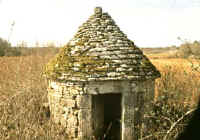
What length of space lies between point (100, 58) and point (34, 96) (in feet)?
10.8

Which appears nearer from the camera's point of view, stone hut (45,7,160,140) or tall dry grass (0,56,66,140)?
tall dry grass (0,56,66,140)

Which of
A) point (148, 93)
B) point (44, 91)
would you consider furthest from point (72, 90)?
point (44, 91)

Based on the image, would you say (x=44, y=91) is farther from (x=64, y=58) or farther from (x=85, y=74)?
(x=85, y=74)

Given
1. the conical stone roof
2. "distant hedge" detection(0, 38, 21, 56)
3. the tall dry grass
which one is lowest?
the tall dry grass

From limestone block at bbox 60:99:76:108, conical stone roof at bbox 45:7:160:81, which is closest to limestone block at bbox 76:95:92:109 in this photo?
limestone block at bbox 60:99:76:108

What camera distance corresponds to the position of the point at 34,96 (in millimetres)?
7109

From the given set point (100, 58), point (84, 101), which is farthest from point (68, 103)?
point (100, 58)

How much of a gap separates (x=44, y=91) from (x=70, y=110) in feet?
9.41

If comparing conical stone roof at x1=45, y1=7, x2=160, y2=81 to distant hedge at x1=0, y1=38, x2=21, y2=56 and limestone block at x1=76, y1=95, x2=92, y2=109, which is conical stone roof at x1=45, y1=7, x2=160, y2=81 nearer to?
limestone block at x1=76, y1=95, x2=92, y2=109

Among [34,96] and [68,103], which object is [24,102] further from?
[68,103]

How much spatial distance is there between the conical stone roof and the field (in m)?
1.04

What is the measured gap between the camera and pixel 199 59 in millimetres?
4730

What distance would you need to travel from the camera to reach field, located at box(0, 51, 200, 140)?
4.87 metres

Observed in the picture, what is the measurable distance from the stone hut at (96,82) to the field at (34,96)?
1.54ft
